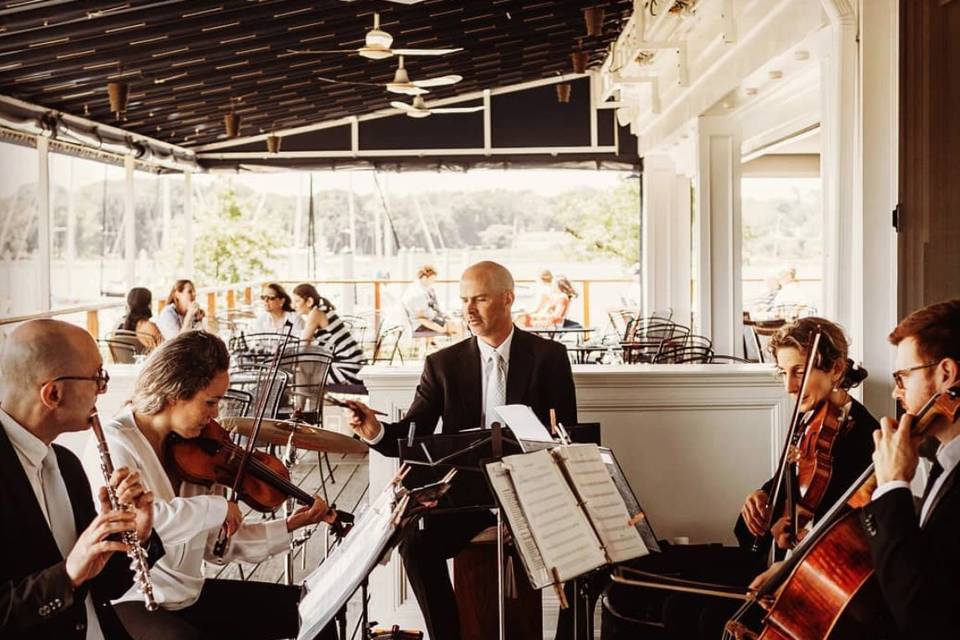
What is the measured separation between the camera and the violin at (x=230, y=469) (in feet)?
9.29

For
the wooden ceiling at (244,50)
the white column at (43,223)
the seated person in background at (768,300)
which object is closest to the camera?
the wooden ceiling at (244,50)

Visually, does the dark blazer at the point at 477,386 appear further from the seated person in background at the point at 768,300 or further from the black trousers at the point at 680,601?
the seated person in background at the point at 768,300

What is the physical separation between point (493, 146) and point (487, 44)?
386 centimetres

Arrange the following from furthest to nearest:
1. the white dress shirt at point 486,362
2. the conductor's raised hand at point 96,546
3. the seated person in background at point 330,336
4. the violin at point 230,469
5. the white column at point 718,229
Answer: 1. the white column at point 718,229
2. the seated person in background at point 330,336
3. the white dress shirt at point 486,362
4. the violin at point 230,469
5. the conductor's raised hand at point 96,546

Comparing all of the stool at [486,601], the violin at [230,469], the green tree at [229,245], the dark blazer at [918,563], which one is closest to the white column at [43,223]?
the green tree at [229,245]

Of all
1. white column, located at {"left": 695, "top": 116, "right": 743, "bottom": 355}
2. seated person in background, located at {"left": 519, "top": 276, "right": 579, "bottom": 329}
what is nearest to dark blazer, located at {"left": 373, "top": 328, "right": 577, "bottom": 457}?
white column, located at {"left": 695, "top": 116, "right": 743, "bottom": 355}

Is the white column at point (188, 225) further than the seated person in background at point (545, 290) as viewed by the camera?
Yes

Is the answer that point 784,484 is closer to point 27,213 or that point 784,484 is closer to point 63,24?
point 63,24

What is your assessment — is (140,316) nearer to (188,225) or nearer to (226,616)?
(226,616)

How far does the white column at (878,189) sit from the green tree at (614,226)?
11049 millimetres

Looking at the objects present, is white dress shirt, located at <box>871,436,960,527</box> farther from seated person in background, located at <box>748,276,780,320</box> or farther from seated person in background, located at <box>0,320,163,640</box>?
seated person in background, located at <box>748,276,780,320</box>

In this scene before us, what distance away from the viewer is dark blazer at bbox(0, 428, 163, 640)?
1.98m

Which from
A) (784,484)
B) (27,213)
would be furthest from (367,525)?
(27,213)

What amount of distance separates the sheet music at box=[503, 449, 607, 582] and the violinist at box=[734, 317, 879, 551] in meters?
0.64
